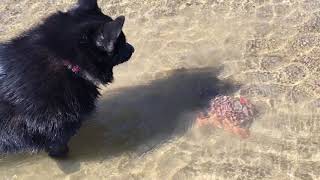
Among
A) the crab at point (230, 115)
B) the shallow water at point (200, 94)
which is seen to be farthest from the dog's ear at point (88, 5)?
the crab at point (230, 115)

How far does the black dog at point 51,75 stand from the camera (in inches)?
155

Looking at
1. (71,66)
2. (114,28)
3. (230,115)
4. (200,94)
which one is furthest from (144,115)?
(114,28)

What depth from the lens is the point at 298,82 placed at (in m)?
4.75

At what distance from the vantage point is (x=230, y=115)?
14.9 ft

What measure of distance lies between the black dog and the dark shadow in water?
0.54 m

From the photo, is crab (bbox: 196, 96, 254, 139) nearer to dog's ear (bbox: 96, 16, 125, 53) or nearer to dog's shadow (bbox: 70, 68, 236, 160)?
dog's shadow (bbox: 70, 68, 236, 160)

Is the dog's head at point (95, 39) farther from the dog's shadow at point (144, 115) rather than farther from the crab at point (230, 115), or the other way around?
the crab at point (230, 115)

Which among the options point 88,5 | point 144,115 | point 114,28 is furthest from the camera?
point 144,115

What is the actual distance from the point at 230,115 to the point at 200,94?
46cm

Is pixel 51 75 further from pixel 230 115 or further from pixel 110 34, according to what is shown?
pixel 230 115

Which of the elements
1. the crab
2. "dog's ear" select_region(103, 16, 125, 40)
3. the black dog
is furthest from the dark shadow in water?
"dog's ear" select_region(103, 16, 125, 40)

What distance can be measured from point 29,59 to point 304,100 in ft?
7.46

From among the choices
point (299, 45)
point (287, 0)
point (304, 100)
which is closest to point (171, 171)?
point (304, 100)

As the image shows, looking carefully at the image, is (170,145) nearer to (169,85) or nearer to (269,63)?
(169,85)
